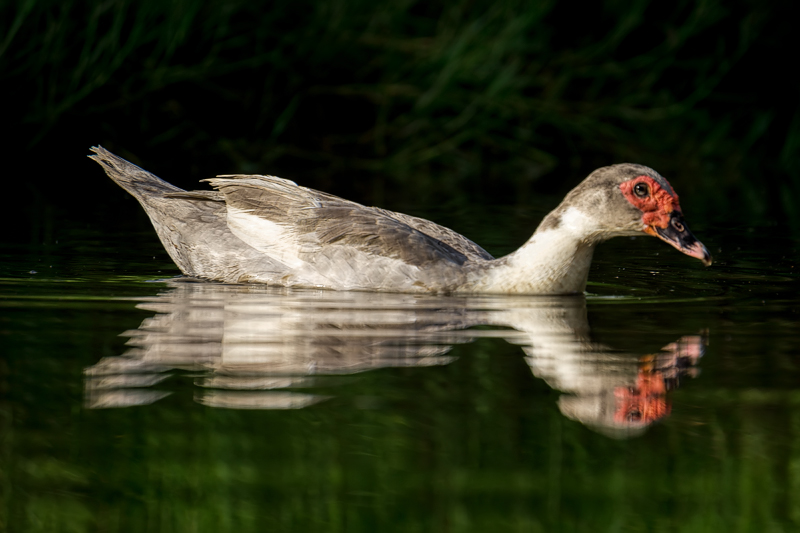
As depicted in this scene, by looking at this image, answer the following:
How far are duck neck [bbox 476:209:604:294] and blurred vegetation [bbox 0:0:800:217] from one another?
19.6ft

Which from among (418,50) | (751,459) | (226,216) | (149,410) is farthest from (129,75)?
(751,459)

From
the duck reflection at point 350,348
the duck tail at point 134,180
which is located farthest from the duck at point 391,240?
the duck tail at point 134,180

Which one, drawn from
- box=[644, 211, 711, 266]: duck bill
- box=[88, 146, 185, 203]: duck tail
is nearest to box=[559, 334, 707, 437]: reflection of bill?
box=[644, 211, 711, 266]: duck bill

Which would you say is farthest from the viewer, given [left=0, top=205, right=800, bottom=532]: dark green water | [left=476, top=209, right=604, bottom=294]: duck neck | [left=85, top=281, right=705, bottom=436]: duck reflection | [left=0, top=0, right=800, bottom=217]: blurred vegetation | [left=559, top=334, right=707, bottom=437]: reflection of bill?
[left=0, top=0, right=800, bottom=217]: blurred vegetation

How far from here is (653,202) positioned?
22.0 feet

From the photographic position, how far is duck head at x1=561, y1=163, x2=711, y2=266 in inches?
264

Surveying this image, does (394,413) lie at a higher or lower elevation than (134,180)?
lower

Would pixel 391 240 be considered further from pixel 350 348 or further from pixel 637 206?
pixel 350 348

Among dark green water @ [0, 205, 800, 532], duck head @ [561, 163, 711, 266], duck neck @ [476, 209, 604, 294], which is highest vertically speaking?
duck head @ [561, 163, 711, 266]

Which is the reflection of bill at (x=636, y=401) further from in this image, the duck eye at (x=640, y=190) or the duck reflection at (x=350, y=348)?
the duck eye at (x=640, y=190)

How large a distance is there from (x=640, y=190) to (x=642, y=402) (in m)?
2.59

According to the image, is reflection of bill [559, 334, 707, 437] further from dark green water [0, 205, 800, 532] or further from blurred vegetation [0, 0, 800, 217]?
blurred vegetation [0, 0, 800, 217]

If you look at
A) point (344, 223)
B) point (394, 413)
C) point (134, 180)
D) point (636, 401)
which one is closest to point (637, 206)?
point (344, 223)

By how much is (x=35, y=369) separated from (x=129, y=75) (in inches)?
408
